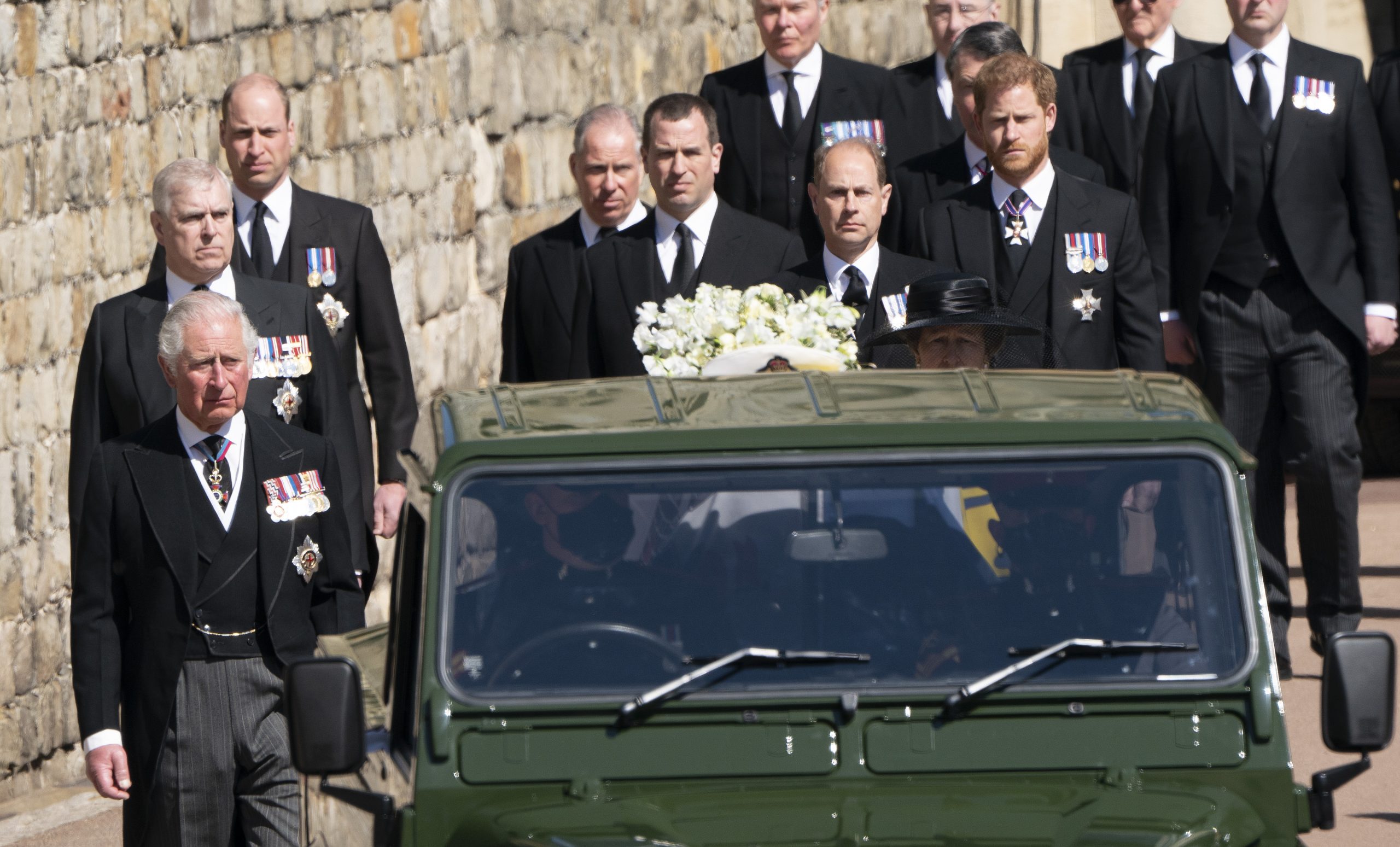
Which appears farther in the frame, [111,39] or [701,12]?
[701,12]

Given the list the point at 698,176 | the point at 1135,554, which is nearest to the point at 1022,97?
the point at 698,176

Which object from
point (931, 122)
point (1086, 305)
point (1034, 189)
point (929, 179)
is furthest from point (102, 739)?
point (931, 122)

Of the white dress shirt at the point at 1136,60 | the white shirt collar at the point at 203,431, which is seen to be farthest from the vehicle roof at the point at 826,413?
the white dress shirt at the point at 1136,60

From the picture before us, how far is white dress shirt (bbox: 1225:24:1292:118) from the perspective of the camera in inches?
339

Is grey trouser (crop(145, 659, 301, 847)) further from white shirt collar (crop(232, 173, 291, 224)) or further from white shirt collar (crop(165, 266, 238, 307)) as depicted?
white shirt collar (crop(232, 173, 291, 224))

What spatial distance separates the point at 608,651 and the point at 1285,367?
5.09m

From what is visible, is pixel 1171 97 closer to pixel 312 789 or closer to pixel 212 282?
pixel 212 282

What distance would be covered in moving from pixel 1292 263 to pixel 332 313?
11.7 ft

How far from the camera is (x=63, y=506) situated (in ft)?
30.9

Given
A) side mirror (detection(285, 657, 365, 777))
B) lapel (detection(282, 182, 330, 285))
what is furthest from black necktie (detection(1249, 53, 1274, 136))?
side mirror (detection(285, 657, 365, 777))

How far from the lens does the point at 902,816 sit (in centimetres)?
379

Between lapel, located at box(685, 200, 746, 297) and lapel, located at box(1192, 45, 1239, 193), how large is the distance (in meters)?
1.92

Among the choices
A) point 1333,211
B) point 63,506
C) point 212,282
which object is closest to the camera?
point 212,282

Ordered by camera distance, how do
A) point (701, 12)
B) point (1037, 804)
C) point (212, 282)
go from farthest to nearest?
1. point (701, 12)
2. point (212, 282)
3. point (1037, 804)
